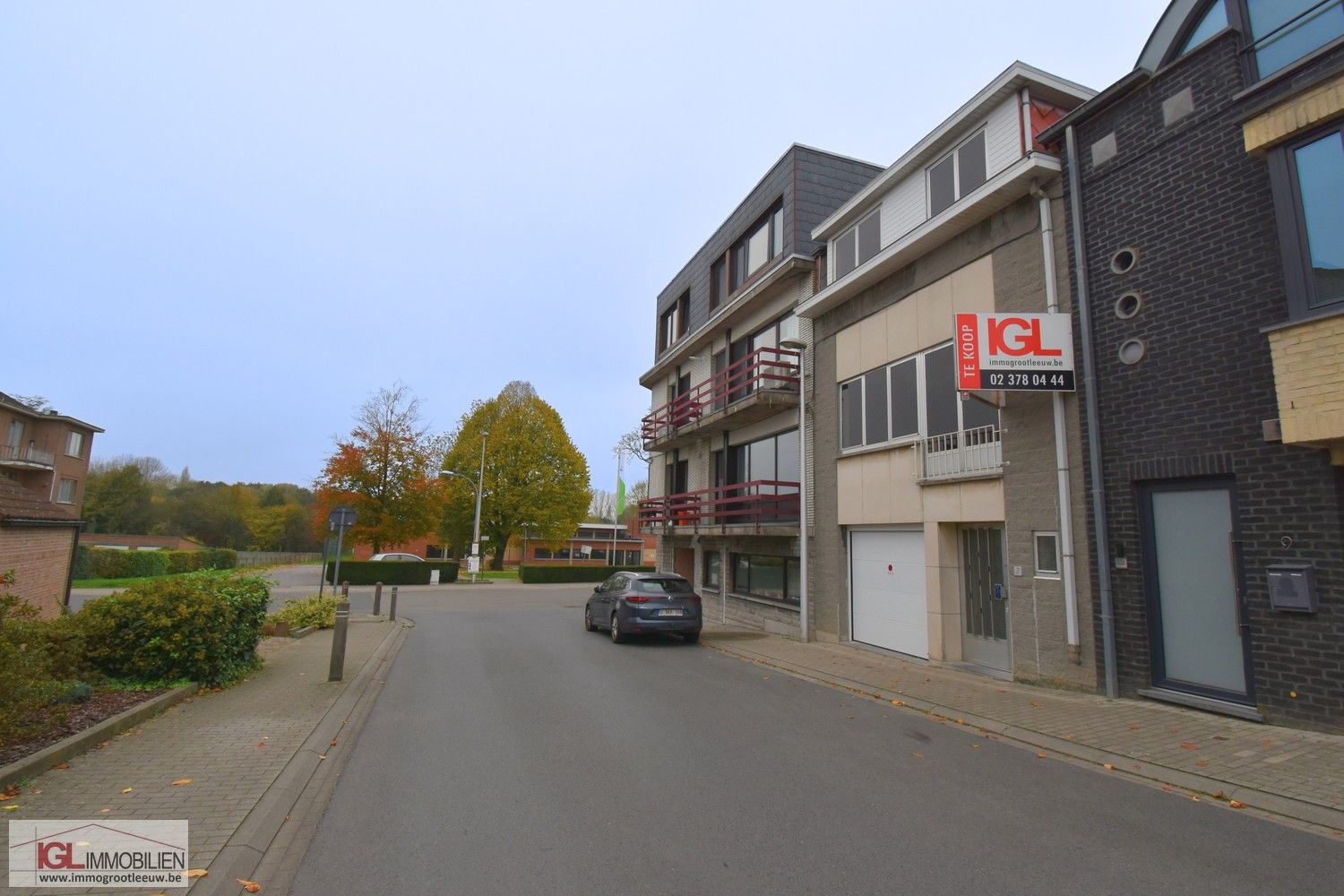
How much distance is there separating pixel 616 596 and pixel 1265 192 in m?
12.4

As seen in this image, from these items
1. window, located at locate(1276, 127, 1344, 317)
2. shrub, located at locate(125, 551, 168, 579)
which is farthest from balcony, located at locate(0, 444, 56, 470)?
window, located at locate(1276, 127, 1344, 317)

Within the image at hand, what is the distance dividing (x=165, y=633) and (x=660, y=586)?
8831 mm

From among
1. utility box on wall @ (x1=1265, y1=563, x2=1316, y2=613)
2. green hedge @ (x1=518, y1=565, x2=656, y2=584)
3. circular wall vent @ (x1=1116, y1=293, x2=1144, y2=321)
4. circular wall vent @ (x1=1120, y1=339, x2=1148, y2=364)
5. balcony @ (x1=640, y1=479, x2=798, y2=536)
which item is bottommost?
green hedge @ (x1=518, y1=565, x2=656, y2=584)

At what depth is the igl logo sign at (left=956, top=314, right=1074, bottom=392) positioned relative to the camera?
9000 mm

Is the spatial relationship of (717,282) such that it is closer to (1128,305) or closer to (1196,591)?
(1128,305)

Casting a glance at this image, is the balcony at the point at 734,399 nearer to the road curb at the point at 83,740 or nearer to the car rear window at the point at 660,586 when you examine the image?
the car rear window at the point at 660,586

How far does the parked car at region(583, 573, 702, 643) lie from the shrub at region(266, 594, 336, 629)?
601 centimetres

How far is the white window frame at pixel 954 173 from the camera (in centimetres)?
1088

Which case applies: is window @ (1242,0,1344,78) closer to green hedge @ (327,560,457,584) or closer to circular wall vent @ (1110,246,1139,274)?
circular wall vent @ (1110,246,1139,274)

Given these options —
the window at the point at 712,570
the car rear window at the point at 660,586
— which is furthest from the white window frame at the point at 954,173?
the window at the point at 712,570

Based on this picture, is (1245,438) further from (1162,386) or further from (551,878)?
(551,878)

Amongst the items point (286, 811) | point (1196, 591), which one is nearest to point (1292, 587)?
point (1196, 591)

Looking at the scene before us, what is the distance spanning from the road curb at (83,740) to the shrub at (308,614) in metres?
7.44

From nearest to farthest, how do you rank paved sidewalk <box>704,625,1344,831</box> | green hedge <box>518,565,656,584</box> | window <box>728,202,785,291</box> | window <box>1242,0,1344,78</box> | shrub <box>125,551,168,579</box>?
paved sidewalk <box>704,625,1344,831</box> < window <box>1242,0,1344,78</box> < window <box>728,202,785,291</box> < shrub <box>125,551,168,579</box> < green hedge <box>518,565,656,584</box>
